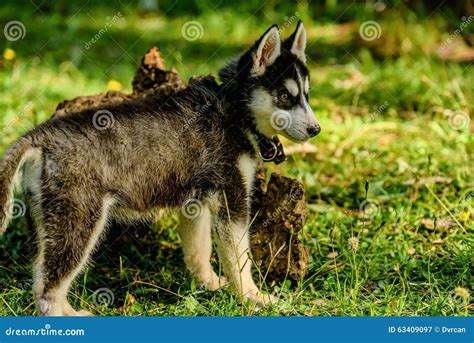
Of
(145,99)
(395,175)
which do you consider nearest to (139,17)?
(395,175)

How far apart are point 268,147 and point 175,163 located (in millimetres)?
780

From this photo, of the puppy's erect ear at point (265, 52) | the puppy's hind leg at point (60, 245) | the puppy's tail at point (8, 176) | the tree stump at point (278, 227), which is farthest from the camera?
the tree stump at point (278, 227)

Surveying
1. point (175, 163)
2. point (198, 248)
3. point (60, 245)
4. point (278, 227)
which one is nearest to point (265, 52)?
point (175, 163)

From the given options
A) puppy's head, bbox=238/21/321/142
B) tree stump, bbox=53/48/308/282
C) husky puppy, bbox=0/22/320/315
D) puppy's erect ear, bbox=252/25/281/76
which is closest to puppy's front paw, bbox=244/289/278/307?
husky puppy, bbox=0/22/320/315

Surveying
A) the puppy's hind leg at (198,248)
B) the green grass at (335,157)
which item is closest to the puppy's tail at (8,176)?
the green grass at (335,157)

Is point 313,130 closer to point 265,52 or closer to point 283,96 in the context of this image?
point 283,96

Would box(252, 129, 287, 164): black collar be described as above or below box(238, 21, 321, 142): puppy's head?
below

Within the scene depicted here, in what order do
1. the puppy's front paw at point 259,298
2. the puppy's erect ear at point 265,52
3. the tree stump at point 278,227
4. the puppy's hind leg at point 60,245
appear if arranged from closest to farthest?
the puppy's hind leg at point 60,245, the puppy's front paw at point 259,298, the puppy's erect ear at point 265,52, the tree stump at point 278,227

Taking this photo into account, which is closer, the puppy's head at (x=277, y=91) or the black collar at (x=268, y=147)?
the puppy's head at (x=277, y=91)

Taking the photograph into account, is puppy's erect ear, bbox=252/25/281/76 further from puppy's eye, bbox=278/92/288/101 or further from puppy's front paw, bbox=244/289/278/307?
puppy's front paw, bbox=244/289/278/307

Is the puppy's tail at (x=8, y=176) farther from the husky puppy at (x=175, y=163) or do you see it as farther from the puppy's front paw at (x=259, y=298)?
the puppy's front paw at (x=259, y=298)

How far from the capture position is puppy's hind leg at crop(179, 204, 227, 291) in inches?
249

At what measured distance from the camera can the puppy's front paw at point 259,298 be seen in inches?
223

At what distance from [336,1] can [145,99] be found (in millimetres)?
7809
